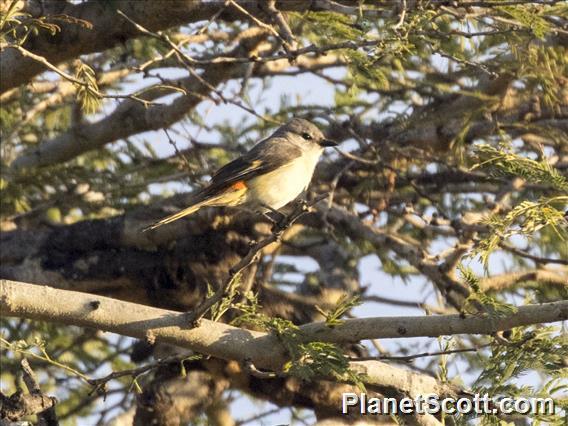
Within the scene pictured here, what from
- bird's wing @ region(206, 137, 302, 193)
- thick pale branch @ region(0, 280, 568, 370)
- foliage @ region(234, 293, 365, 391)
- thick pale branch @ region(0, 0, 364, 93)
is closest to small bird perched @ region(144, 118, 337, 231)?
bird's wing @ region(206, 137, 302, 193)

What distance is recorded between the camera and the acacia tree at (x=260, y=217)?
500 cm

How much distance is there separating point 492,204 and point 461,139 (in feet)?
2.03

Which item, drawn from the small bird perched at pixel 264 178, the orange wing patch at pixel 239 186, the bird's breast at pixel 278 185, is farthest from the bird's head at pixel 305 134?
the orange wing patch at pixel 239 186

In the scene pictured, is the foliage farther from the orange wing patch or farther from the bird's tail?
the orange wing patch

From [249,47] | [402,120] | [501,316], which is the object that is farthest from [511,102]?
[501,316]

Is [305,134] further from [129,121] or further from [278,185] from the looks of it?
[129,121]

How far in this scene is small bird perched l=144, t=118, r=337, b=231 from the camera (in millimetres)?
6273

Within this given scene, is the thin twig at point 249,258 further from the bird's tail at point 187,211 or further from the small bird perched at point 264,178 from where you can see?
the small bird perched at point 264,178

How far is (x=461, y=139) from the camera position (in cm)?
699

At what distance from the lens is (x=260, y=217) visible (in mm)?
7324

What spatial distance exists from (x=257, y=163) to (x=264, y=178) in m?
0.11

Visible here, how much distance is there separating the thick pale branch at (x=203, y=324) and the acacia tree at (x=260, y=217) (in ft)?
0.03

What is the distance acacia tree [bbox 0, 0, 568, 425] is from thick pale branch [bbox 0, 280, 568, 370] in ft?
0.03

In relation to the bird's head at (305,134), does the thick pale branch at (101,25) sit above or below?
above
